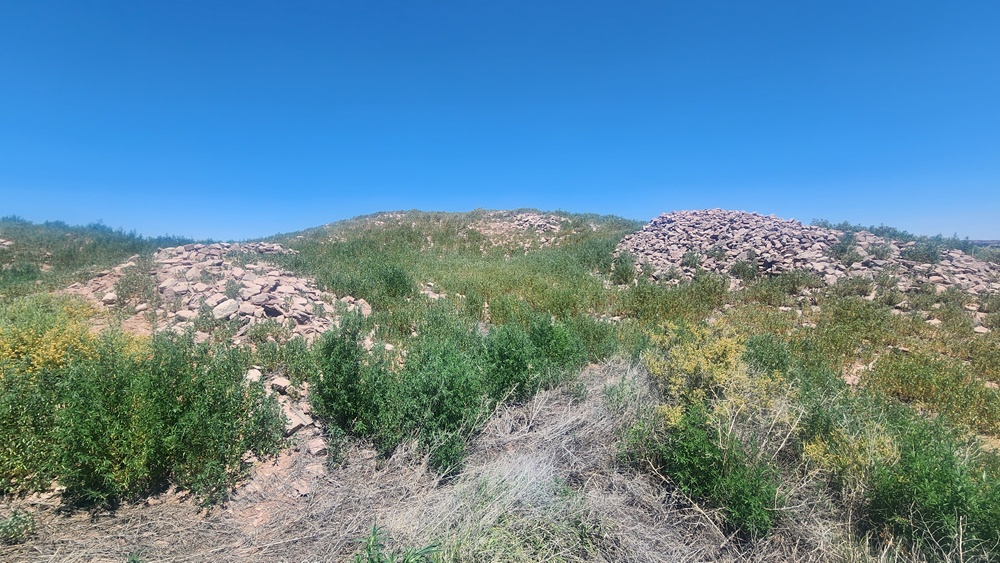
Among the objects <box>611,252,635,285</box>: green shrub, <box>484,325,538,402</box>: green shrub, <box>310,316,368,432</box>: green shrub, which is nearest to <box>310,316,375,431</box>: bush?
<box>310,316,368,432</box>: green shrub

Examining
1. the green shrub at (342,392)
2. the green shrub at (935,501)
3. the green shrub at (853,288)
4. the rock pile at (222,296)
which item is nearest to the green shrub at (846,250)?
the green shrub at (853,288)

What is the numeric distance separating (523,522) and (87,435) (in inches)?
128

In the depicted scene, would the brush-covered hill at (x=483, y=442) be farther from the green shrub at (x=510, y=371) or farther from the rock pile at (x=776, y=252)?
the rock pile at (x=776, y=252)

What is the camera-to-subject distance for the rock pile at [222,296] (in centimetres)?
666

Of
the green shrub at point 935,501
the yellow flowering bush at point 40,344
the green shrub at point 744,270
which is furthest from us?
the green shrub at point 744,270

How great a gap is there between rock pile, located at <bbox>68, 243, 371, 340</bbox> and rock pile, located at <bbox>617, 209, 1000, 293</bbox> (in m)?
10.3

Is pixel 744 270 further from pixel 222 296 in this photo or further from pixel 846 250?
pixel 222 296

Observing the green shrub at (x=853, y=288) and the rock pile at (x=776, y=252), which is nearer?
the green shrub at (x=853, y=288)

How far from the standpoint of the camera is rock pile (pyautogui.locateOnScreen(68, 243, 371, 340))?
21.9 feet

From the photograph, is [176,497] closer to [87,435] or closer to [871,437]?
[87,435]

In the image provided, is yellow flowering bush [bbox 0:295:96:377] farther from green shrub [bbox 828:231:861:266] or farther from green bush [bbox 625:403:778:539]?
green shrub [bbox 828:231:861:266]

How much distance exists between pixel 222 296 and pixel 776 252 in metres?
15.3

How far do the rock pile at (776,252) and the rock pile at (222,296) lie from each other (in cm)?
1032

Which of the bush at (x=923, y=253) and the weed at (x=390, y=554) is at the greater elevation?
the bush at (x=923, y=253)
